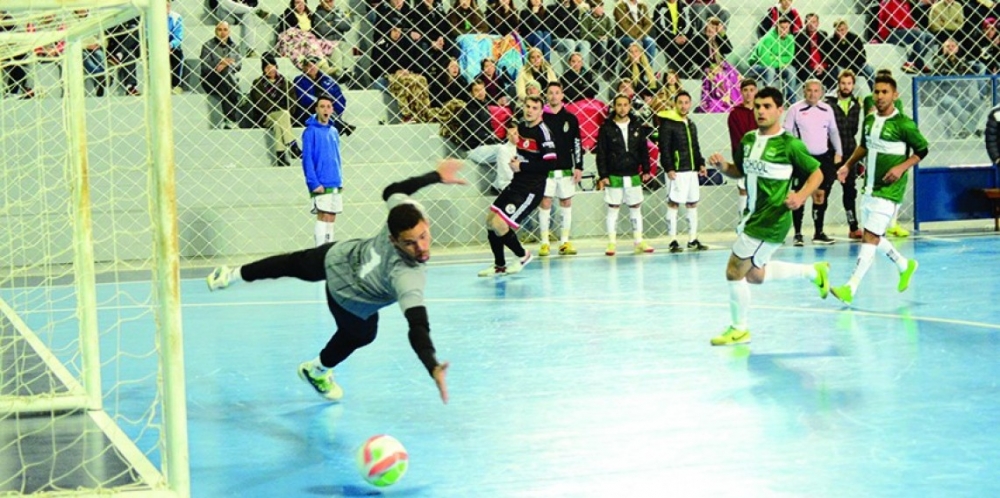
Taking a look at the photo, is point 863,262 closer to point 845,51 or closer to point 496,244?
point 496,244

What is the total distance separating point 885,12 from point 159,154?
59.7 ft

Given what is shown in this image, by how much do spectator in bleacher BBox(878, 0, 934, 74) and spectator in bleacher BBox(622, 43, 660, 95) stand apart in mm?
4582

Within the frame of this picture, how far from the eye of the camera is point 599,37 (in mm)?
19891

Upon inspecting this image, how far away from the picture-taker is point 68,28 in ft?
24.4

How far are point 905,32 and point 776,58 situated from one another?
9.78 feet

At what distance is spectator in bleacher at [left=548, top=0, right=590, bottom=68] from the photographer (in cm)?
1972

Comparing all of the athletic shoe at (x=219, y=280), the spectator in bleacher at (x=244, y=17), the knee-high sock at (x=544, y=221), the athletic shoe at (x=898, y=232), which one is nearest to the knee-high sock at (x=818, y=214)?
the athletic shoe at (x=898, y=232)

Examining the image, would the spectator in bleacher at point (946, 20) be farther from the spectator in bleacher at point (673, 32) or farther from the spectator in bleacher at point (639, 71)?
the spectator in bleacher at point (639, 71)

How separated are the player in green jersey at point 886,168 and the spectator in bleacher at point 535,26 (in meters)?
8.35

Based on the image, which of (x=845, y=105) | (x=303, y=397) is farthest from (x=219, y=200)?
(x=303, y=397)

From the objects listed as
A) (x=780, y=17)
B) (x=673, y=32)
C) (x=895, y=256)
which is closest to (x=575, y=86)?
(x=673, y=32)

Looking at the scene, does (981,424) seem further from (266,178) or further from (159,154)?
(266,178)

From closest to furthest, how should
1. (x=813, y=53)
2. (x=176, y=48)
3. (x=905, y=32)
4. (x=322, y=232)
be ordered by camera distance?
(x=322, y=232), (x=176, y=48), (x=813, y=53), (x=905, y=32)

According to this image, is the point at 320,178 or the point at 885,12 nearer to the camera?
the point at 320,178
